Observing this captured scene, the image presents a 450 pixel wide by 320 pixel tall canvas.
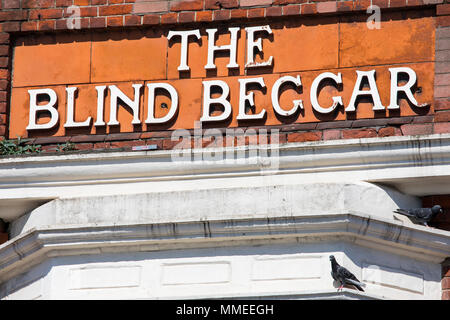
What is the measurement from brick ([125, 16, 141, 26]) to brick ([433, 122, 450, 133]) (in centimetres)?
284

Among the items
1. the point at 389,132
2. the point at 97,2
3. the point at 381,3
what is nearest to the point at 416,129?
the point at 389,132

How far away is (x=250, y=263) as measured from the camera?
526 inches

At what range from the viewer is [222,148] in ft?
45.1

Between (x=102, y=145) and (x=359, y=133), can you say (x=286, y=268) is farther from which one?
(x=102, y=145)

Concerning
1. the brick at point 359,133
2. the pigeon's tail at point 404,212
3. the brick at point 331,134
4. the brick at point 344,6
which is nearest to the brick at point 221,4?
the brick at point 344,6

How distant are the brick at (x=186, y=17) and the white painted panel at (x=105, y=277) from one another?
2376 millimetres

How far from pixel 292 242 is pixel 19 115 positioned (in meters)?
2.92

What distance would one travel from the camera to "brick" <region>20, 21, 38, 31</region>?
48.8 feet

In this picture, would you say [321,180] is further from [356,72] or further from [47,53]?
[47,53]

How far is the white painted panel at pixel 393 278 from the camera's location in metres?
13.3

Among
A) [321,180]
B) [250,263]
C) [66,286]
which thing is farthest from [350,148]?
[66,286]

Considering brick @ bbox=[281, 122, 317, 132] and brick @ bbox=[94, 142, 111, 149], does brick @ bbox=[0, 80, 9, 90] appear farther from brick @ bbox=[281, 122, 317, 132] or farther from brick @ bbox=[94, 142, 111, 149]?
brick @ bbox=[281, 122, 317, 132]

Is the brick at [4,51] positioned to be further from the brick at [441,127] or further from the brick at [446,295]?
the brick at [446,295]

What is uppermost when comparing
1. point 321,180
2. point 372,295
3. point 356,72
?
point 356,72
